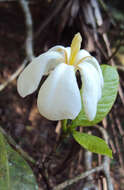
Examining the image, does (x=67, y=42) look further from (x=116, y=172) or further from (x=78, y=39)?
(x=116, y=172)

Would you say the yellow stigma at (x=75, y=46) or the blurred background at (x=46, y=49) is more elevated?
the yellow stigma at (x=75, y=46)

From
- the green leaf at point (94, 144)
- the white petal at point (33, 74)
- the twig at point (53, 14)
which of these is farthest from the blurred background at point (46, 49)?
the white petal at point (33, 74)

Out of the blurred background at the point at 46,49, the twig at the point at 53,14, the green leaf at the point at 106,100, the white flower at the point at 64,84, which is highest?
the white flower at the point at 64,84

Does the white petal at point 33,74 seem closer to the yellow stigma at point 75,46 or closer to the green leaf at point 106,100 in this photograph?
the yellow stigma at point 75,46

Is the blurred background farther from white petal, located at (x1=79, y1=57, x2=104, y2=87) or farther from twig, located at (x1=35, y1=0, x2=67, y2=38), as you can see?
white petal, located at (x1=79, y1=57, x2=104, y2=87)

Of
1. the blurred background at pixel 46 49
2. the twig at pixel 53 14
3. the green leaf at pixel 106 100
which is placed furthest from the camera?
the twig at pixel 53 14

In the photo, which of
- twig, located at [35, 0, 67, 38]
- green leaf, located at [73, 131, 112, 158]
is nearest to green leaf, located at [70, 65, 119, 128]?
green leaf, located at [73, 131, 112, 158]

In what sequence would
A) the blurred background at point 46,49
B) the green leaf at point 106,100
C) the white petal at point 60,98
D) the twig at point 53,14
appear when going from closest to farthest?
the white petal at point 60,98, the green leaf at point 106,100, the blurred background at point 46,49, the twig at point 53,14

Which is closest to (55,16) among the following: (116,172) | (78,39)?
(78,39)
